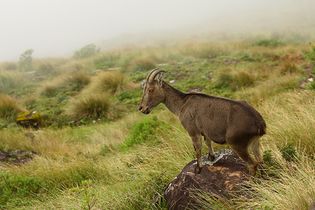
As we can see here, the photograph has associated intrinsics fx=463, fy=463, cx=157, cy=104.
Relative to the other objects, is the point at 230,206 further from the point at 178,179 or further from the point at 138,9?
the point at 138,9

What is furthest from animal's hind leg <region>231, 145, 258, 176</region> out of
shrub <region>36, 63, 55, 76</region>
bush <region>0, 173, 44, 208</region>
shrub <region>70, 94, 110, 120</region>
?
shrub <region>36, 63, 55, 76</region>

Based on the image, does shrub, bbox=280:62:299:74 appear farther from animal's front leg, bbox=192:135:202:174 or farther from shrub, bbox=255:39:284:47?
animal's front leg, bbox=192:135:202:174

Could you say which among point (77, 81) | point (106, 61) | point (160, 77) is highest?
point (160, 77)

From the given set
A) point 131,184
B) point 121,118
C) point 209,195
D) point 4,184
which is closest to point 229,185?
point 209,195

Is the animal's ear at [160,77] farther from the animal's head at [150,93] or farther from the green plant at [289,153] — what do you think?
the green plant at [289,153]

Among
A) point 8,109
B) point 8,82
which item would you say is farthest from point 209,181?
point 8,82

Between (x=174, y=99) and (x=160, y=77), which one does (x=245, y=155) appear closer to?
(x=174, y=99)

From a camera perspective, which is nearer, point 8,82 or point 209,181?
point 209,181

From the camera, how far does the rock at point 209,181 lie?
15.9 feet

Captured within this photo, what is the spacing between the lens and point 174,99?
17.8 ft

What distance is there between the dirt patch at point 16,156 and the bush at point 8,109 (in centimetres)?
433

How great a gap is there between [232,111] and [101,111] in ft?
32.8

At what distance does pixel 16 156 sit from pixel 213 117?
6.43 m

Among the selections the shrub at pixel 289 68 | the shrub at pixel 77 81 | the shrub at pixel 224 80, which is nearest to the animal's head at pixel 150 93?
the shrub at pixel 224 80
